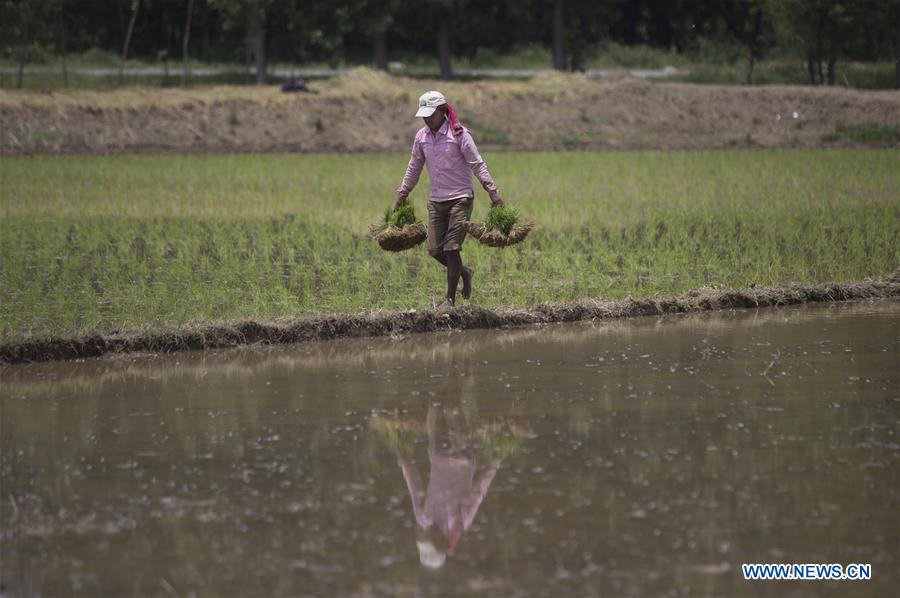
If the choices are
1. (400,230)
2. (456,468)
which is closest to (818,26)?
(400,230)

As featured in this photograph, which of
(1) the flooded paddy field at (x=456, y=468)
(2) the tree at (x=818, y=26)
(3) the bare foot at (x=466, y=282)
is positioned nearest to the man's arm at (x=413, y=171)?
(3) the bare foot at (x=466, y=282)

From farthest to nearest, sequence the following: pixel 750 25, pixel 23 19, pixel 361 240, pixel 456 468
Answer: pixel 750 25 → pixel 23 19 → pixel 361 240 → pixel 456 468

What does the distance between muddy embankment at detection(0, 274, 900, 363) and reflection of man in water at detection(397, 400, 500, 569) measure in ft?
8.40

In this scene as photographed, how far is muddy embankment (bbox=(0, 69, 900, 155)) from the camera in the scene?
108 feet

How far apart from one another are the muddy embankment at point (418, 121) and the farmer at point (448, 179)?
21.9 m

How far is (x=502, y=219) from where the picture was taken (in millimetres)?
10195

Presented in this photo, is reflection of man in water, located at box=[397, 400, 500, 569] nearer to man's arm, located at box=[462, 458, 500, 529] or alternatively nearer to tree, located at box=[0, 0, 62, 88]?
man's arm, located at box=[462, 458, 500, 529]

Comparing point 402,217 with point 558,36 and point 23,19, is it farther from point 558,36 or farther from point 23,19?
point 558,36

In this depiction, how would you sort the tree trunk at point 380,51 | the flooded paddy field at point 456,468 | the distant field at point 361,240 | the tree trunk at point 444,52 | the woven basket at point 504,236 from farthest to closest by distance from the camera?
1. the tree trunk at point 380,51
2. the tree trunk at point 444,52
3. the distant field at point 361,240
4. the woven basket at point 504,236
5. the flooded paddy field at point 456,468

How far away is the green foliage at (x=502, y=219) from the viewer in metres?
10.2

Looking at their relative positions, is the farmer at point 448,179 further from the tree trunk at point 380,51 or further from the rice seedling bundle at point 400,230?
the tree trunk at point 380,51

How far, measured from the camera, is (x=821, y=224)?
1536cm

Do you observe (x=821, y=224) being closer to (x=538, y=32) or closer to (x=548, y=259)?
(x=548, y=259)

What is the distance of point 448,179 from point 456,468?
4.10 m
